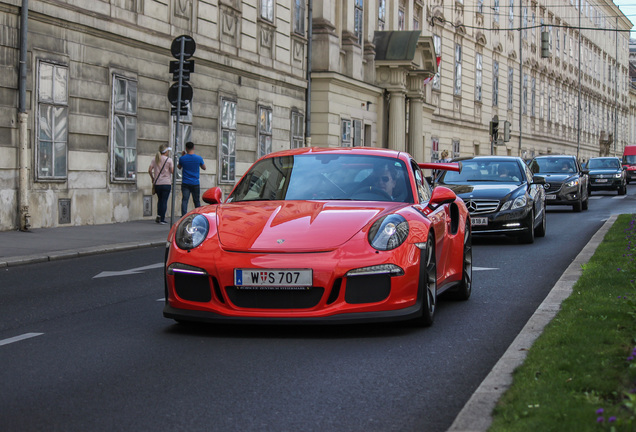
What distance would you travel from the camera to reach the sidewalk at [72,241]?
1370cm

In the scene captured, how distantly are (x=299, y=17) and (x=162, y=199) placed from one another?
12520mm

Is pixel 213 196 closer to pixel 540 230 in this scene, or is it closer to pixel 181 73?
pixel 181 73

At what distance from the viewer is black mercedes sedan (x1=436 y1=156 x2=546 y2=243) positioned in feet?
53.1

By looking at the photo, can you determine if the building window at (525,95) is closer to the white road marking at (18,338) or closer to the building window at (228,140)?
the building window at (228,140)

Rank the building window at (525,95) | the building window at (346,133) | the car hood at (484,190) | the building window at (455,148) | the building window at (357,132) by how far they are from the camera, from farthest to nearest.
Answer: the building window at (525,95), the building window at (455,148), the building window at (357,132), the building window at (346,133), the car hood at (484,190)

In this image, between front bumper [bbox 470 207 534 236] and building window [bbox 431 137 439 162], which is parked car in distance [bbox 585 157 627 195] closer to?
building window [bbox 431 137 439 162]

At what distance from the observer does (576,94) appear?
91188 millimetres

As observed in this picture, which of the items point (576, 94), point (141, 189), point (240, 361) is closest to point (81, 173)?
point (141, 189)

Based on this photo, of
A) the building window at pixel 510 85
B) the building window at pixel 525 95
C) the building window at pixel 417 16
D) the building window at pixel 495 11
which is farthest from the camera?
the building window at pixel 525 95

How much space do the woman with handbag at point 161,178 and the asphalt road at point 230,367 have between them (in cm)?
1181

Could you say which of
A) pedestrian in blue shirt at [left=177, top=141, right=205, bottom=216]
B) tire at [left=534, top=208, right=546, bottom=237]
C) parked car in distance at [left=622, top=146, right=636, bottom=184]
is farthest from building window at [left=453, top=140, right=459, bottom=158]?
tire at [left=534, top=208, right=546, bottom=237]

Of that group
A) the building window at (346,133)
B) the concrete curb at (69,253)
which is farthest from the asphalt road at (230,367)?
the building window at (346,133)

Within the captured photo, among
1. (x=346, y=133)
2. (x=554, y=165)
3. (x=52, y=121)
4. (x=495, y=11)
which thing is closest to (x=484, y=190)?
(x=52, y=121)

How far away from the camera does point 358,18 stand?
3784cm
